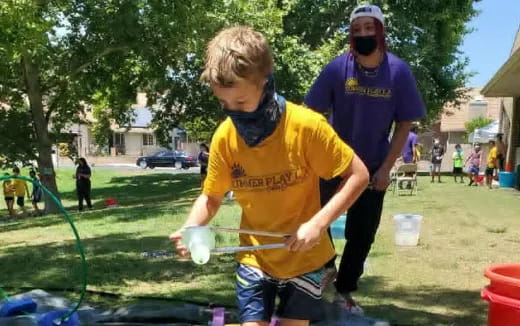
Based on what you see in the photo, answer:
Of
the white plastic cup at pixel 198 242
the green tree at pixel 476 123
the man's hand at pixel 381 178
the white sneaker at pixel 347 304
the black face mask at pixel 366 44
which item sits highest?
the green tree at pixel 476 123

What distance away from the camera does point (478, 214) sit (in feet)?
33.5

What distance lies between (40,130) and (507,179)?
15.1 m

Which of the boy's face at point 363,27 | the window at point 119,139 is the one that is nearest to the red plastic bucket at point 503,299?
the boy's face at point 363,27

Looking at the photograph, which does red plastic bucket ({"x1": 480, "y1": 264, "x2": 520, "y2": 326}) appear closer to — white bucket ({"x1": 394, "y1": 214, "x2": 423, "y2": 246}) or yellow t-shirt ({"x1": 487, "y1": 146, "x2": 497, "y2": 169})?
white bucket ({"x1": 394, "y1": 214, "x2": 423, "y2": 246})

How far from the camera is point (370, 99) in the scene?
3.36m

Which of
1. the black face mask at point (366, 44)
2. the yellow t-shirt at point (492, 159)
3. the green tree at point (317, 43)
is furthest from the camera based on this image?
the green tree at point (317, 43)

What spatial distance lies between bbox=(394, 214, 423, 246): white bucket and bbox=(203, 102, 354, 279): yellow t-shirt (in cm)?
446

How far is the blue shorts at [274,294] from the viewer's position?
7.50 feet

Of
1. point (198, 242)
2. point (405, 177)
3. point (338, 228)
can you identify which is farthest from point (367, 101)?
point (405, 177)

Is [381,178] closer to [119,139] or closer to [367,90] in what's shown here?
[367,90]

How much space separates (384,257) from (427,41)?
1799 cm

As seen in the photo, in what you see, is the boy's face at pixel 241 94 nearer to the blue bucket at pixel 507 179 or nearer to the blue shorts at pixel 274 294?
the blue shorts at pixel 274 294

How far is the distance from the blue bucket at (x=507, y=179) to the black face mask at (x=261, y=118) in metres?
17.3

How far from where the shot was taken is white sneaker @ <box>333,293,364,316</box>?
12.0 ft
